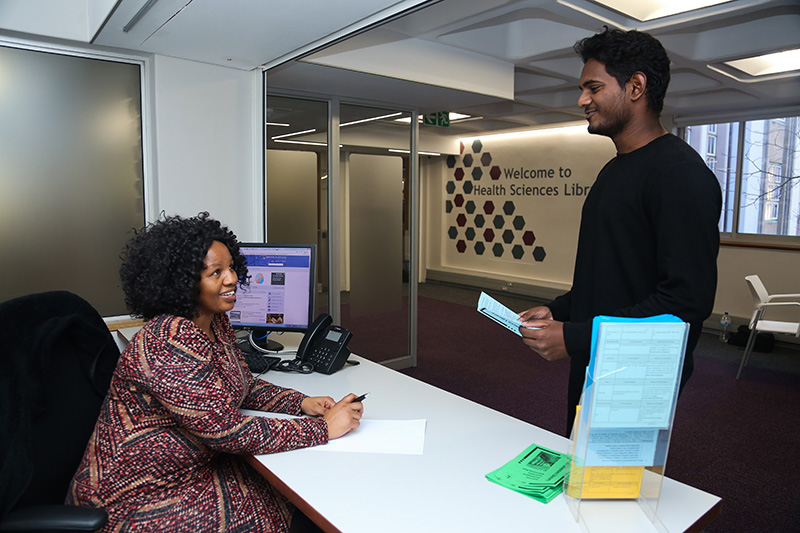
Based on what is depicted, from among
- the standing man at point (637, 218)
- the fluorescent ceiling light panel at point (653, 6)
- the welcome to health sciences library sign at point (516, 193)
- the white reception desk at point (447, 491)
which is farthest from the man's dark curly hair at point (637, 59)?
the welcome to health sciences library sign at point (516, 193)

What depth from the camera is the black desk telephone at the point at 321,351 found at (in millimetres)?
2275

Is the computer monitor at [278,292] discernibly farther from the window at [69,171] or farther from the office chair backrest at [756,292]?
the office chair backrest at [756,292]

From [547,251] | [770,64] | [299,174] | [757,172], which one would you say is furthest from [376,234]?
[757,172]

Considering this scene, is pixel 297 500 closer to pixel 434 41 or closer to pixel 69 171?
pixel 69 171

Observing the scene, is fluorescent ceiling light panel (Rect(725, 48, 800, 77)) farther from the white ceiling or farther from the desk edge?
the desk edge

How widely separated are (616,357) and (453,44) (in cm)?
327

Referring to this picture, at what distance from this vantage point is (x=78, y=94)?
275 centimetres

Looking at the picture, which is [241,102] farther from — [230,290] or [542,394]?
[542,394]

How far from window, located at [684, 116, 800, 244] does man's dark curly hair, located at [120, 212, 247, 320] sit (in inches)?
246

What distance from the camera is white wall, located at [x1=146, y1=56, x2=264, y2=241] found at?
280 cm

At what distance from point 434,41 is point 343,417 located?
3000mm

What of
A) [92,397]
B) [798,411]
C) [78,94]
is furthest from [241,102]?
[798,411]

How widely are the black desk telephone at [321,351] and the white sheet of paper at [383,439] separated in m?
0.56

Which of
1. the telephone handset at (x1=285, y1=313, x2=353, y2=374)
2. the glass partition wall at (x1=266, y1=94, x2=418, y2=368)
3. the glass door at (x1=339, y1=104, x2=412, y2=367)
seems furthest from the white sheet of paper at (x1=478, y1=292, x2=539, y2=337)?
the glass door at (x1=339, y1=104, x2=412, y2=367)
